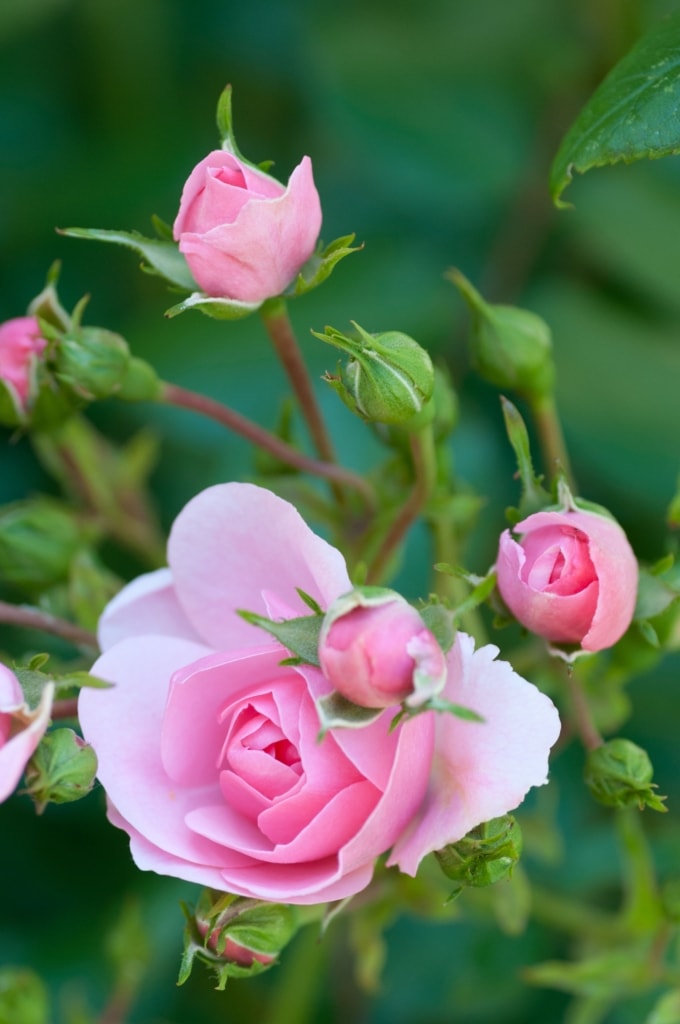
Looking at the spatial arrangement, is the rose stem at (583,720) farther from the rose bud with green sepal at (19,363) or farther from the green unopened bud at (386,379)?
the rose bud with green sepal at (19,363)

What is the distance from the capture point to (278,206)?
2.72 ft

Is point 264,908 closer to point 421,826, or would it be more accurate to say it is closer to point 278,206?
point 421,826

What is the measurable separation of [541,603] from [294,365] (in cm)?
30

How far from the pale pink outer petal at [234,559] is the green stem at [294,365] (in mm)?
160

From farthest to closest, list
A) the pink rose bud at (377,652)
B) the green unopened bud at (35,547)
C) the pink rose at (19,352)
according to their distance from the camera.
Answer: the green unopened bud at (35,547) → the pink rose at (19,352) → the pink rose bud at (377,652)

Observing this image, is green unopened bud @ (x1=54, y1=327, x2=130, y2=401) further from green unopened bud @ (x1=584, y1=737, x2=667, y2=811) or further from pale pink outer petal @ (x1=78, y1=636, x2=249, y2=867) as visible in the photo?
green unopened bud @ (x1=584, y1=737, x2=667, y2=811)

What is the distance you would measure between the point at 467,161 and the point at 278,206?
3.09 ft

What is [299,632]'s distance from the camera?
0.74m

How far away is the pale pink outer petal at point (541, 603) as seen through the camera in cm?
81

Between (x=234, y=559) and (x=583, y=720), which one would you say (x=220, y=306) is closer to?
(x=234, y=559)

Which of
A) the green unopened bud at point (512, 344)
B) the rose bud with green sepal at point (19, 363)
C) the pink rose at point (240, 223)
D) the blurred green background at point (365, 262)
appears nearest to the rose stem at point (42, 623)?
the rose bud with green sepal at point (19, 363)

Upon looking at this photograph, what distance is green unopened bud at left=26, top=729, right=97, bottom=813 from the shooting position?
77 cm

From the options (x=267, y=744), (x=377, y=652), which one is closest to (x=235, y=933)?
(x=267, y=744)

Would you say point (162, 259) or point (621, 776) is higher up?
point (162, 259)
